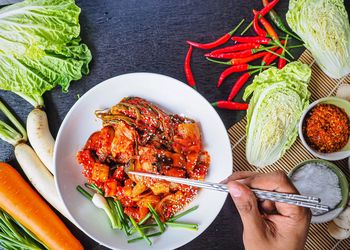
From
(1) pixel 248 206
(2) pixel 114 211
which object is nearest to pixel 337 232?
(1) pixel 248 206

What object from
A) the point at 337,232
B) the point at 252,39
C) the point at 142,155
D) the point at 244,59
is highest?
the point at 252,39

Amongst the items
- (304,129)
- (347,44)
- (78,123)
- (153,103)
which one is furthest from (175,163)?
(347,44)

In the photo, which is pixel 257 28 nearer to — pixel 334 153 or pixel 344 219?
pixel 334 153

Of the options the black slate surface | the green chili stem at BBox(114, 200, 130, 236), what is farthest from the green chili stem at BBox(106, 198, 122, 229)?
the black slate surface

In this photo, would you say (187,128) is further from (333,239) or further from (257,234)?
(333,239)

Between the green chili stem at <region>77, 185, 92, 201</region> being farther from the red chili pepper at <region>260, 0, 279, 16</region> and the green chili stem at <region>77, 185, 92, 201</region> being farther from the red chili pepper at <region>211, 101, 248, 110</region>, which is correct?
the red chili pepper at <region>260, 0, 279, 16</region>

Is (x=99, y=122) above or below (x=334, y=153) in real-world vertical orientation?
above

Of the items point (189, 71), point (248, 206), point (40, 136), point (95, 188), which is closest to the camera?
point (248, 206)

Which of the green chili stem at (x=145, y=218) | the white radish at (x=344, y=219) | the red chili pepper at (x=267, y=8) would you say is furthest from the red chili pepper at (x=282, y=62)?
the green chili stem at (x=145, y=218)
